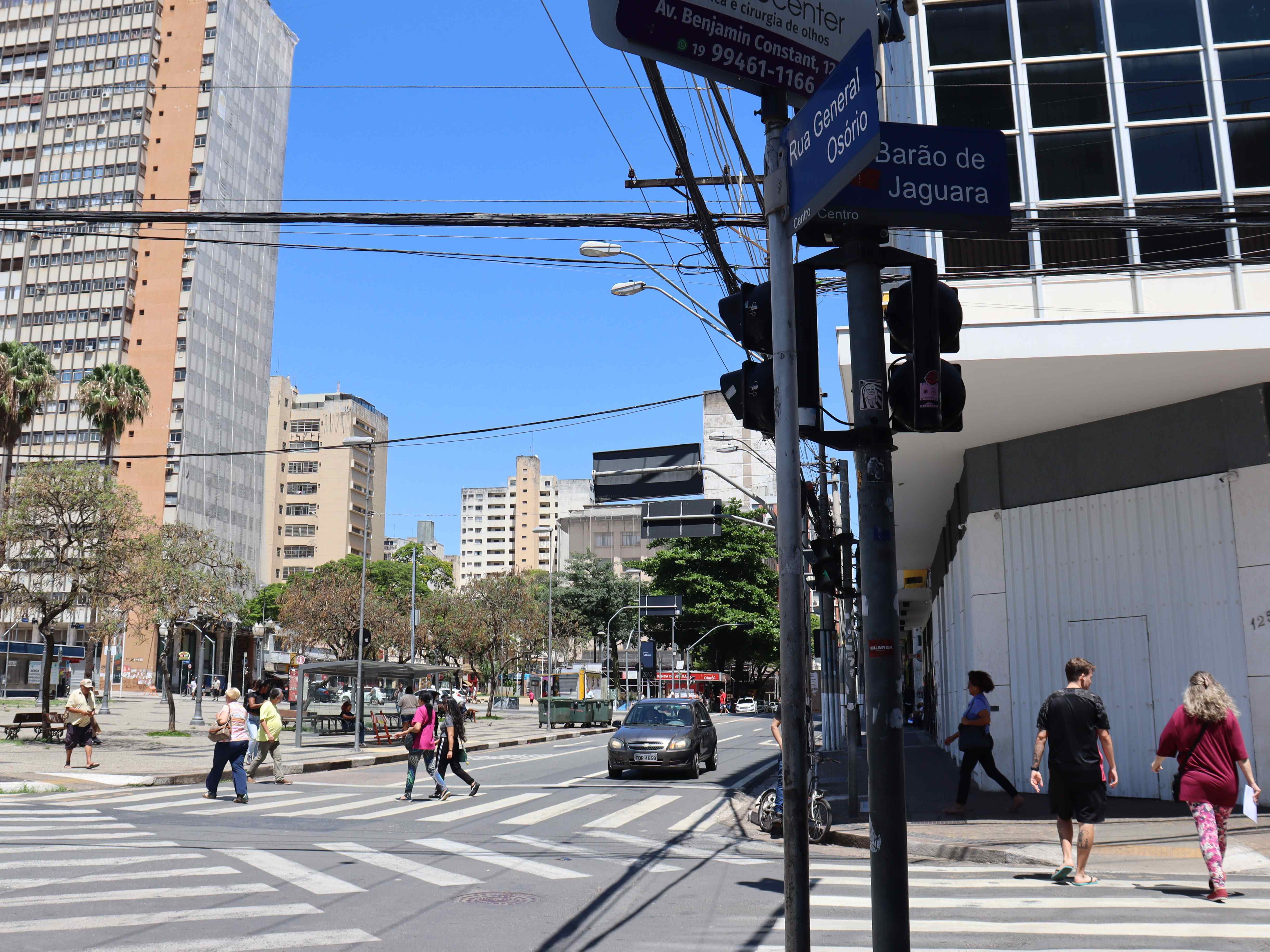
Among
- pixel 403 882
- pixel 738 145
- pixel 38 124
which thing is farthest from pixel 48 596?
pixel 38 124

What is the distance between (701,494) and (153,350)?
7971 cm

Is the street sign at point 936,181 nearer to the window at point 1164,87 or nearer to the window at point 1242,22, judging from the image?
the window at point 1164,87

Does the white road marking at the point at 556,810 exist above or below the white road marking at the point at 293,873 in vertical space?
below

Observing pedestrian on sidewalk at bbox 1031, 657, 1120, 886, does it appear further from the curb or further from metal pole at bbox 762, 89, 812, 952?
the curb

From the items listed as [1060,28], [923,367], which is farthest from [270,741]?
[1060,28]

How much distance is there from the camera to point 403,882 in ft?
28.6

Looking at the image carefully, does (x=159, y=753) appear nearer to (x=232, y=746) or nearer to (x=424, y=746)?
(x=232, y=746)

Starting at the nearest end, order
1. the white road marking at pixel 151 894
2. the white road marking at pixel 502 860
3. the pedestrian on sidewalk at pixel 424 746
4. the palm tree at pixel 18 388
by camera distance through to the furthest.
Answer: the white road marking at pixel 151 894
the white road marking at pixel 502 860
the pedestrian on sidewalk at pixel 424 746
the palm tree at pixel 18 388

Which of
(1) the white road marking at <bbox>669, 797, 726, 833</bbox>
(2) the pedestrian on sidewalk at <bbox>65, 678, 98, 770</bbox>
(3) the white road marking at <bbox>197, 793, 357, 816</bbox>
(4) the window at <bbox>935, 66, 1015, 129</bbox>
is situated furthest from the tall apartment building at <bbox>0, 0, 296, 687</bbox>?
(4) the window at <bbox>935, 66, 1015, 129</bbox>

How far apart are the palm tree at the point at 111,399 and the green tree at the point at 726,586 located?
114ft

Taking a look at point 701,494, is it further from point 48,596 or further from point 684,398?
point 48,596

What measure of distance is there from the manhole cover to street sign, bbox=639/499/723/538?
32.2 ft

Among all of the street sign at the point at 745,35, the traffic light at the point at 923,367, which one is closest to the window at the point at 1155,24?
the street sign at the point at 745,35

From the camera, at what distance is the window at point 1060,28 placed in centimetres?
1366
